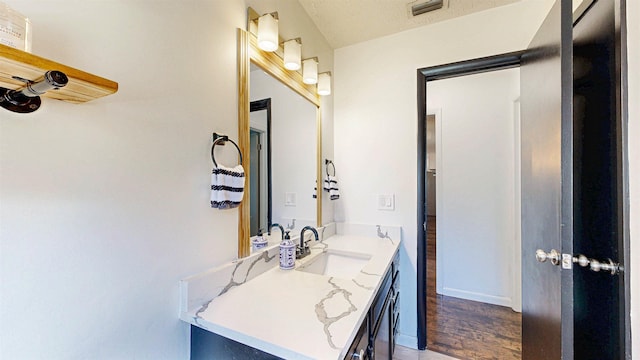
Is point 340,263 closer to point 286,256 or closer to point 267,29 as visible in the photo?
point 286,256

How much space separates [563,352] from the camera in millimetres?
946

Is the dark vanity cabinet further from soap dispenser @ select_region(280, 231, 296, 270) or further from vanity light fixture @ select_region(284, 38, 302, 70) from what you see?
vanity light fixture @ select_region(284, 38, 302, 70)

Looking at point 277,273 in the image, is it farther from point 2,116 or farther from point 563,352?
point 563,352

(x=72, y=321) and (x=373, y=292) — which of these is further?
(x=373, y=292)

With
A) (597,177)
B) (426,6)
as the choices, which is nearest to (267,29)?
(426,6)

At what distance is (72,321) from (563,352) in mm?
1576

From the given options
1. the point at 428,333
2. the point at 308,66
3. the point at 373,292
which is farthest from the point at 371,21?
the point at 428,333

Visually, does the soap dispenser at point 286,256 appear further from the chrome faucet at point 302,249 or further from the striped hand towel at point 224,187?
the striped hand towel at point 224,187

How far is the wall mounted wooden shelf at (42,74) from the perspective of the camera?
434 millimetres

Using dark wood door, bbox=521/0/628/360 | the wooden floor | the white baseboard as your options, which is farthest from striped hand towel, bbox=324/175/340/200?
the white baseboard

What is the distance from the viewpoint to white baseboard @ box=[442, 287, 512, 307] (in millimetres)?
2570

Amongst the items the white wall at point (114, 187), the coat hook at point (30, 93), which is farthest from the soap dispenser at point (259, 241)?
the coat hook at point (30, 93)

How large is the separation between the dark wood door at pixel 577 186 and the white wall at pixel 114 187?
1354 millimetres

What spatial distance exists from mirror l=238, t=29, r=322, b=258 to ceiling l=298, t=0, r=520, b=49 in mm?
495
